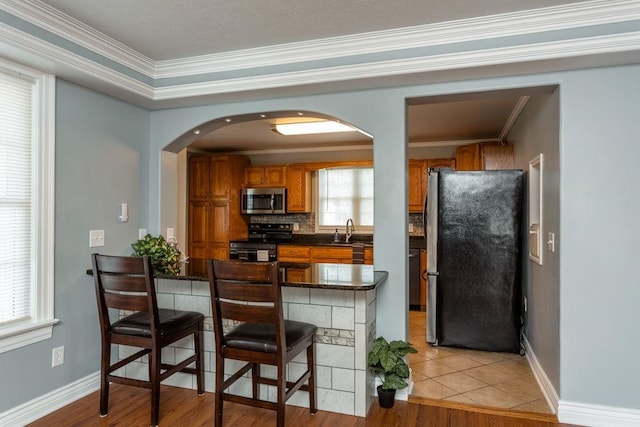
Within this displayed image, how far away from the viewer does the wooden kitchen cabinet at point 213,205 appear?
6.14 metres

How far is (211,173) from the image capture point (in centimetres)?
626

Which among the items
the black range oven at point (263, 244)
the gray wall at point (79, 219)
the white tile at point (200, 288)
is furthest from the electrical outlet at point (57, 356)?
the black range oven at point (263, 244)

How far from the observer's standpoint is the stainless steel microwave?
6.21m

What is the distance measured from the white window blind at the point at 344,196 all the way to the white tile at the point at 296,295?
358 centimetres

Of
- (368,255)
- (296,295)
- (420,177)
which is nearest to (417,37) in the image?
(296,295)

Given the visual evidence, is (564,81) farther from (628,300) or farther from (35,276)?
(35,276)

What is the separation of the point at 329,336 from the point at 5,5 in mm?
2641

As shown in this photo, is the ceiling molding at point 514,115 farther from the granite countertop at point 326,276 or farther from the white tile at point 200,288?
the white tile at point 200,288

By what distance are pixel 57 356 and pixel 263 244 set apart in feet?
11.3

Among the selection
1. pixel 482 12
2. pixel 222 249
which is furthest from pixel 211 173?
pixel 482 12

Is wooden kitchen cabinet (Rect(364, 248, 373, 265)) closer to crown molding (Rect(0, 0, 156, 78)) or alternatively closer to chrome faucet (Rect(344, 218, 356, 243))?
chrome faucet (Rect(344, 218, 356, 243))

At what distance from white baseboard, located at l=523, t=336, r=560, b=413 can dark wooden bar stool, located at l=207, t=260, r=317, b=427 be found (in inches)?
68.0

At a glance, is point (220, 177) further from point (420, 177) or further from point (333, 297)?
point (333, 297)

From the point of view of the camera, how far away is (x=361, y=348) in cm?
253
